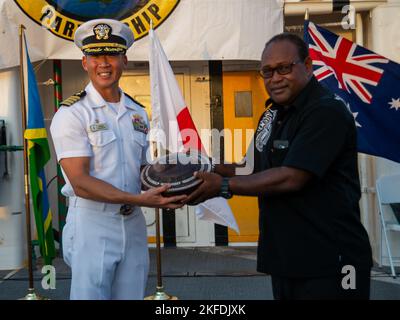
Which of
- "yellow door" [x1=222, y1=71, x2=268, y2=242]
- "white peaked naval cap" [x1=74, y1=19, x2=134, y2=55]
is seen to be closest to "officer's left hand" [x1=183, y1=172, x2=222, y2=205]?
"white peaked naval cap" [x1=74, y1=19, x2=134, y2=55]

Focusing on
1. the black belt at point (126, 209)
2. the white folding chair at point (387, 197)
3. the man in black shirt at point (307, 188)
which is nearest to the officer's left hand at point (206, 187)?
the man in black shirt at point (307, 188)

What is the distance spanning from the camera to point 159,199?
274cm

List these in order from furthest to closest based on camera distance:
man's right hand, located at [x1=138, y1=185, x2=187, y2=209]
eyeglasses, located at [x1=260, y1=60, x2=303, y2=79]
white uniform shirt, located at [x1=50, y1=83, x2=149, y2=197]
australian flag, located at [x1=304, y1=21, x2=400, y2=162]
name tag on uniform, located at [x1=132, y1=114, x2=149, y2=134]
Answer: australian flag, located at [x1=304, y1=21, x2=400, y2=162] < name tag on uniform, located at [x1=132, y1=114, x2=149, y2=134] < white uniform shirt, located at [x1=50, y1=83, x2=149, y2=197] < man's right hand, located at [x1=138, y1=185, x2=187, y2=209] < eyeglasses, located at [x1=260, y1=60, x2=303, y2=79]

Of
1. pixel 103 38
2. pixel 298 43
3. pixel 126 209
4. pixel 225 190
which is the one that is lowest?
pixel 126 209

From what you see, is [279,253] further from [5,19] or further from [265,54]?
[5,19]

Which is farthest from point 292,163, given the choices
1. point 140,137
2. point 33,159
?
point 33,159

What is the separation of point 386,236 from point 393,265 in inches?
14.3

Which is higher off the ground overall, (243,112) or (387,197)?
(243,112)

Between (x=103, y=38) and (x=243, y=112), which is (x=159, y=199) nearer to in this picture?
(x=103, y=38)

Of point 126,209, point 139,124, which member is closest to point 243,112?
point 139,124

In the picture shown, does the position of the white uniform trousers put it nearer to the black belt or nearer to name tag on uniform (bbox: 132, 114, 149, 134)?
the black belt

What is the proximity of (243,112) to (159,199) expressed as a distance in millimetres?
4721

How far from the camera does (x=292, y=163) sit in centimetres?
242

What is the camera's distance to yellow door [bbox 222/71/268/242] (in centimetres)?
727
